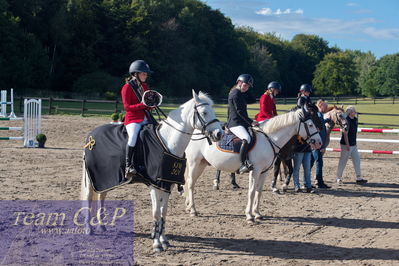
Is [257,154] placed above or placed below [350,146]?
above

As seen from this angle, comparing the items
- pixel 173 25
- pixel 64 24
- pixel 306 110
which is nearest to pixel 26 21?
pixel 64 24

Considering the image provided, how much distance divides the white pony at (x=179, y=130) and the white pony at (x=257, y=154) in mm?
1933

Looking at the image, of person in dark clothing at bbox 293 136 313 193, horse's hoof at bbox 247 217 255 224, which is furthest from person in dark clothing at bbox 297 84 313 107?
horse's hoof at bbox 247 217 255 224

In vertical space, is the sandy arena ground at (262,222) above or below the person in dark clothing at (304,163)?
below

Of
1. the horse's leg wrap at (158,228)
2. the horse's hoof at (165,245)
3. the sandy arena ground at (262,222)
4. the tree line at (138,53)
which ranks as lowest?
the sandy arena ground at (262,222)

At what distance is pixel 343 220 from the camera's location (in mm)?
8305

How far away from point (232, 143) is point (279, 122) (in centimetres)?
118

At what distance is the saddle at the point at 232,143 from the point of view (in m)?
8.18

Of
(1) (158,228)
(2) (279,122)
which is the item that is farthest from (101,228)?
(2) (279,122)

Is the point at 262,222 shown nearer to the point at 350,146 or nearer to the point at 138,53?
the point at 350,146

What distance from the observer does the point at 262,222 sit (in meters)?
7.97

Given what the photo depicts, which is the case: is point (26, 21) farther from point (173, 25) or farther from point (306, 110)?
point (306, 110)

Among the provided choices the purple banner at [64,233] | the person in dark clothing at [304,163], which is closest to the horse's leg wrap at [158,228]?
the purple banner at [64,233]

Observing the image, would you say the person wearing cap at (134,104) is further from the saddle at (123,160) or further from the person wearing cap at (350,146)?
the person wearing cap at (350,146)
